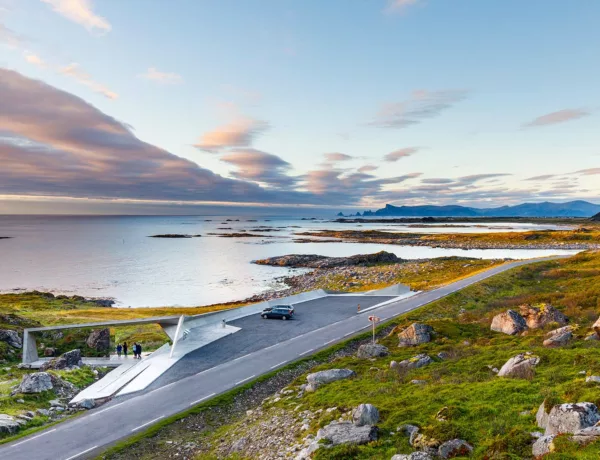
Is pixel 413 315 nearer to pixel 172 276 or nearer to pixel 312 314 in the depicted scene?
pixel 312 314

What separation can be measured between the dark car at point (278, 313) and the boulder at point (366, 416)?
80.9 ft

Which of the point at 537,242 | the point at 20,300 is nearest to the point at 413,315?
the point at 20,300

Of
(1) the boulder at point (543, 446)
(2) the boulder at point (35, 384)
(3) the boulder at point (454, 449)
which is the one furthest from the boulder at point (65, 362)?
(1) the boulder at point (543, 446)

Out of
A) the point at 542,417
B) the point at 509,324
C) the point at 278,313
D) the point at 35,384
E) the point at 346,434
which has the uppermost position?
the point at 542,417

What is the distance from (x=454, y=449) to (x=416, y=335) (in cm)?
1654

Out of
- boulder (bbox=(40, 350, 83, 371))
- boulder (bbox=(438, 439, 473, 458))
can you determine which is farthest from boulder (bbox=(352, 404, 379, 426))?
boulder (bbox=(40, 350, 83, 371))

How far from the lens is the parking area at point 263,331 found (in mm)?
27125

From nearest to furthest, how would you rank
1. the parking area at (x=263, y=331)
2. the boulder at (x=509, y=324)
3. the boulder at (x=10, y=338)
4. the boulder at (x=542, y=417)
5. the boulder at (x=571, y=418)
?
1. the boulder at (x=571, y=418)
2. the boulder at (x=542, y=417)
3. the boulder at (x=509, y=324)
4. the parking area at (x=263, y=331)
5. the boulder at (x=10, y=338)

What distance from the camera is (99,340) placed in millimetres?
36031

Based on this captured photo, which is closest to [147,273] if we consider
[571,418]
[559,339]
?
[559,339]

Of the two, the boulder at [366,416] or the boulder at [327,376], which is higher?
the boulder at [366,416]

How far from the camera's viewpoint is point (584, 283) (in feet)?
151

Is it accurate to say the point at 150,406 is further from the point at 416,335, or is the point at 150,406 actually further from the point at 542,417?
the point at 542,417

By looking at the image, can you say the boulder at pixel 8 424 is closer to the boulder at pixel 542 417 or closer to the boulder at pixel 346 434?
the boulder at pixel 346 434
